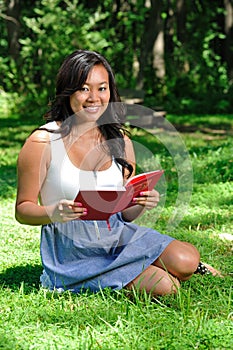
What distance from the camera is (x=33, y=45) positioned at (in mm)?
15219

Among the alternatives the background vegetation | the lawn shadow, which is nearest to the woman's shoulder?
the lawn shadow

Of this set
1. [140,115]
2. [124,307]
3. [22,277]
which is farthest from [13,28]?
[124,307]

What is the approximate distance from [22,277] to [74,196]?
0.70 meters

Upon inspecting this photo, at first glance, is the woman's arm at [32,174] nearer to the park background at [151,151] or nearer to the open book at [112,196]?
the open book at [112,196]

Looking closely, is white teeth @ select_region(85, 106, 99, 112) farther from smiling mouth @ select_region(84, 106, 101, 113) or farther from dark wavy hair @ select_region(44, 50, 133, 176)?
dark wavy hair @ select_region(44, 50, 133, 176)

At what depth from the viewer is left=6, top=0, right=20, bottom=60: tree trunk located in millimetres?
16200

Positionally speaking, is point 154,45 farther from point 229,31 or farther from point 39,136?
point 39,136

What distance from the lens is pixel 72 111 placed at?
3736 millimetres

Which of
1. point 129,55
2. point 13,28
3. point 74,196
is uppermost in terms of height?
point 74,196

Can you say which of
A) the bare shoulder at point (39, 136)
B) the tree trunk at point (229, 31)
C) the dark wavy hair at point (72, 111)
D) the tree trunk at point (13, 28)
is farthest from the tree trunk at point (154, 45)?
the bare shoulder at point (39, 136)

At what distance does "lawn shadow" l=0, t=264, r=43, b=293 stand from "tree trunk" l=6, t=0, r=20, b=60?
40.1ft

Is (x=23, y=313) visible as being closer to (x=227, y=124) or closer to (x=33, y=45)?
(x=227, y=124)

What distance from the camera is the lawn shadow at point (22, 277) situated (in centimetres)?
383

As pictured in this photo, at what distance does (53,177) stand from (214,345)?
1290 millimetres
